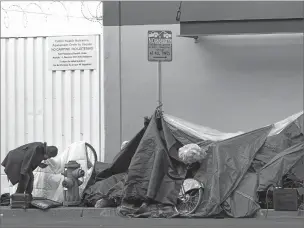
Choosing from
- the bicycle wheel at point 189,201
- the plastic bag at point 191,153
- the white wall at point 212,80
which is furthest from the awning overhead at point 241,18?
the bicycle wheel at point 189,201

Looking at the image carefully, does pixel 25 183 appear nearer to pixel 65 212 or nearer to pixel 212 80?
pixel 65 212

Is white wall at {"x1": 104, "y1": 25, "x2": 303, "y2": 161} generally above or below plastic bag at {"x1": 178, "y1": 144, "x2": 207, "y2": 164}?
above

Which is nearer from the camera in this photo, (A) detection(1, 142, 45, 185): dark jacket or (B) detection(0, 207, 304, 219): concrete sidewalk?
(B) detection(0, 207, 304, 219): concrete sidewalk

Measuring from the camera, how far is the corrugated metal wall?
11.9 m

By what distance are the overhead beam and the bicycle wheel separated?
10.5ft

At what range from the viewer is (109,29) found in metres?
11.5

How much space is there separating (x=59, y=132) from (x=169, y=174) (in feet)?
12.5

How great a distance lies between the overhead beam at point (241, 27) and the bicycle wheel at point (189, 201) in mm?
3196

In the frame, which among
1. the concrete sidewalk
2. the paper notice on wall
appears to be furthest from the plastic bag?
the paper notice on wall

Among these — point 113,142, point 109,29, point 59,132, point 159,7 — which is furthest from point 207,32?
point 59,132

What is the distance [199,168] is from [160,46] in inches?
87.2

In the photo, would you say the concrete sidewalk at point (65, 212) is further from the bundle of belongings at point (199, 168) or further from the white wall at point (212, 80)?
the white wall at point (212, 80)

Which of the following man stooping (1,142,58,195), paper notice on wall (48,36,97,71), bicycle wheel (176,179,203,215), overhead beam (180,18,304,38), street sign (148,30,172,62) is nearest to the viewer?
bicycle wheel (176,179,203,215)

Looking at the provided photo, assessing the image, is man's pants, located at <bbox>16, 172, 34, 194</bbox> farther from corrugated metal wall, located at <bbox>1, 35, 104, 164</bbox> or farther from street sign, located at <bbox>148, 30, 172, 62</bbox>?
street sign, located at <bbox>148, 30, 172, 62</bbox>
